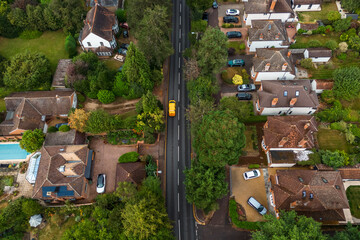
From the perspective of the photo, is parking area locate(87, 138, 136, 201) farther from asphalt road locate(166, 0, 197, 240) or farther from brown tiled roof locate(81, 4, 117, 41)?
brown tiled roof locate(81, 4, 117, 41)

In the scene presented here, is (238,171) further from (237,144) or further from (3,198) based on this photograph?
(3,198)

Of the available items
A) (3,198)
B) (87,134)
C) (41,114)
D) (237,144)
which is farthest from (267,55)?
(3,198)

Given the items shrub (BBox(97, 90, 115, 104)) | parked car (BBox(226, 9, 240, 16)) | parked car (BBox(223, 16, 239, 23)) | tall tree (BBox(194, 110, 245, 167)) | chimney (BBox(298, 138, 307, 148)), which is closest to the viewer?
tall tree (BBox(194, 110, 245, 167))

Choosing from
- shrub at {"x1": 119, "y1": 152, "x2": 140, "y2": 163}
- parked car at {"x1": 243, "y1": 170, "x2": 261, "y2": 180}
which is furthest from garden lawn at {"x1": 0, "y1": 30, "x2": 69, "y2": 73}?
parked car at {"x1": 243, "y1": 170, "x2": 261, "y2": 180}

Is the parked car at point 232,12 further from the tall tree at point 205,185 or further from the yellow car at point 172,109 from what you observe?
the tall tree at point 205,185

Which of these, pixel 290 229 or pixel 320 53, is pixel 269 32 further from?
pixel 290 229

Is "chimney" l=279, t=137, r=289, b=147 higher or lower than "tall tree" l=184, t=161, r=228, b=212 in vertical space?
higher
